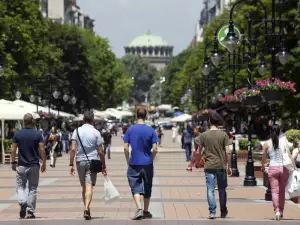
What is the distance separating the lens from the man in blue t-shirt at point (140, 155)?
49.6ft

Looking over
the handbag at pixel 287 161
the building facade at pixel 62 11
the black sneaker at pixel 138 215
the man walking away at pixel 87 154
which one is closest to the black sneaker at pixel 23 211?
the man walking away at pixel 87 154

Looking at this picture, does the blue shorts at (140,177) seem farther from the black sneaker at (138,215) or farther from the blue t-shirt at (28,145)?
the blue t-shirt at (28,145)

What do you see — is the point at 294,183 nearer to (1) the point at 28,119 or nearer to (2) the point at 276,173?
(2) the point at 276,173

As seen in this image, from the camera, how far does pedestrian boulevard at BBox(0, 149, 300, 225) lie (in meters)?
15.6

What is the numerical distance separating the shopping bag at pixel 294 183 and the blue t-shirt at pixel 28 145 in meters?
4.49

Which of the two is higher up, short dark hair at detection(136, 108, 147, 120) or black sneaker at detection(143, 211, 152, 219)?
short dark hair at detection(136, 108, 147, 120)

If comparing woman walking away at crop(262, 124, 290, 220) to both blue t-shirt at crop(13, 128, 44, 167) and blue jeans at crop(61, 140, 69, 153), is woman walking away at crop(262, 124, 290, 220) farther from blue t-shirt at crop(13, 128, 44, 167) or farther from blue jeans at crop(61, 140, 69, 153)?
blue jeans at crop(61, 140, 69, 153)

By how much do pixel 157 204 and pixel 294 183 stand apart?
2663mm

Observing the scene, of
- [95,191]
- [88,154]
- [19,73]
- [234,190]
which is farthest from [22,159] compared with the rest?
[19,73]

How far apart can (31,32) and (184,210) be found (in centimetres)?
4170

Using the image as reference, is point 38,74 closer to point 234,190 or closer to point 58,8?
point 234,190

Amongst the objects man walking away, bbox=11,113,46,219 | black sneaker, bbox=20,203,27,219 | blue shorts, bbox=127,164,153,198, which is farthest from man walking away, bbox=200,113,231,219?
black sneaker, bbox=20,203,27,219

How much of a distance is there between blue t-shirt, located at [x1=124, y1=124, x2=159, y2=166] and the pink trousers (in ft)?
6.57

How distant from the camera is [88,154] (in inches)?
603
